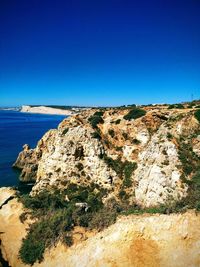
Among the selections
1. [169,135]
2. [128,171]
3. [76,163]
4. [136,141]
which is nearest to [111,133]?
[136,141]

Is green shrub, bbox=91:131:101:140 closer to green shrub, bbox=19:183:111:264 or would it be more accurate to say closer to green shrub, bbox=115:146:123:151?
green shrub, bbox=115:146:123:151

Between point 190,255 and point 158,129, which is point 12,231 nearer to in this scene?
point 190,255

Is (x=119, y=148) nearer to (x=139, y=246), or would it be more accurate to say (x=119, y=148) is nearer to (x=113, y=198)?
(x=113, y=198)

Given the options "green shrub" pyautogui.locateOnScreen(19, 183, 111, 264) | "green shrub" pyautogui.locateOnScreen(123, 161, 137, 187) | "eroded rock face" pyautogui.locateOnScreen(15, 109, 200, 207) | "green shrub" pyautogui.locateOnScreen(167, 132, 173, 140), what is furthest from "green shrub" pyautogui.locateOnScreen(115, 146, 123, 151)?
"green shrub" pyautogui.locateOnScreen(167, 132, 173, 140)

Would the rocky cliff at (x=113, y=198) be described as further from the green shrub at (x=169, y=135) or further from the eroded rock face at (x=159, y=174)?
the green shrub at (x=169, y=135)

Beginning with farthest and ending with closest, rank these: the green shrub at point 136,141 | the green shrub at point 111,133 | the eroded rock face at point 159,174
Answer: the green shrub at point 111,133
the green shrub at point 136,141
the eroded rock face at point 159,174

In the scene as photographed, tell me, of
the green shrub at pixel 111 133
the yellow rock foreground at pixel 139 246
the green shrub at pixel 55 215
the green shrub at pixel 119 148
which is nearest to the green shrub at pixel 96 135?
the green shrub at pixel 111 133
